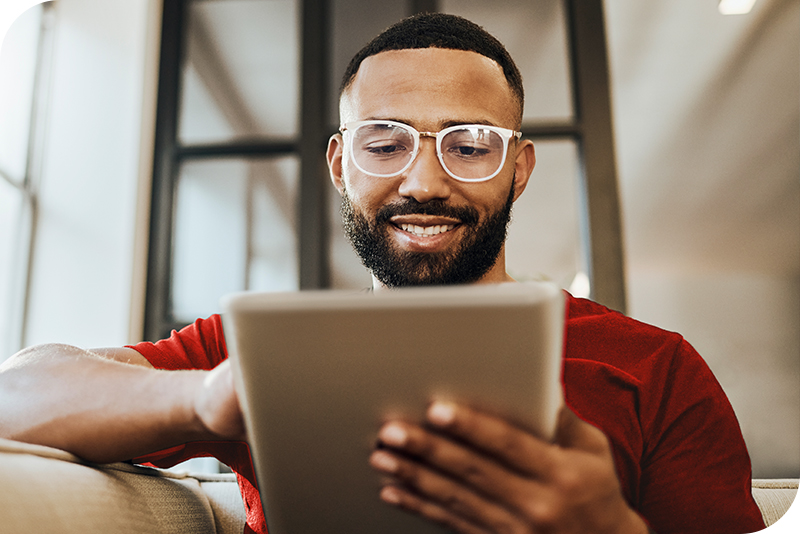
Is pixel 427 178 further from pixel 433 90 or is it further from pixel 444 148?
pixel 433 90

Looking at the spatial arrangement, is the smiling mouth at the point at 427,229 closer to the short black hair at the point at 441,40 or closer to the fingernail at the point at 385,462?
the short black hair at the point at 441,40

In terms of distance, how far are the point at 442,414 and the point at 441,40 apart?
92 centimetres

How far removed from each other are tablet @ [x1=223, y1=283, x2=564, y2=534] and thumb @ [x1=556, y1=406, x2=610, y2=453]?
0.07 ft

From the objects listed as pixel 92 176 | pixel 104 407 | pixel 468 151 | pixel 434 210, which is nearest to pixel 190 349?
pixel 104 407

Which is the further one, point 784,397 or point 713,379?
point 784,397

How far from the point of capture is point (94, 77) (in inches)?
101

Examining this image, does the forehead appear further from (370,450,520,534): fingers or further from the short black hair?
(370,450,520,534): fingers

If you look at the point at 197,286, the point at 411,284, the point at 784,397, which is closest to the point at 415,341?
the point at 411,284

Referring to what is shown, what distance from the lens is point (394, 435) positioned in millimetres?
416

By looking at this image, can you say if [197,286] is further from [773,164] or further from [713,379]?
[773,164]

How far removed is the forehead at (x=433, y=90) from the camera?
1050 mm

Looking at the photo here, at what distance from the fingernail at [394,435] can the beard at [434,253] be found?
2.18 feet

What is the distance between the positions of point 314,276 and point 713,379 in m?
1.86

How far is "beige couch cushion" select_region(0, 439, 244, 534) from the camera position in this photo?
483 mm
